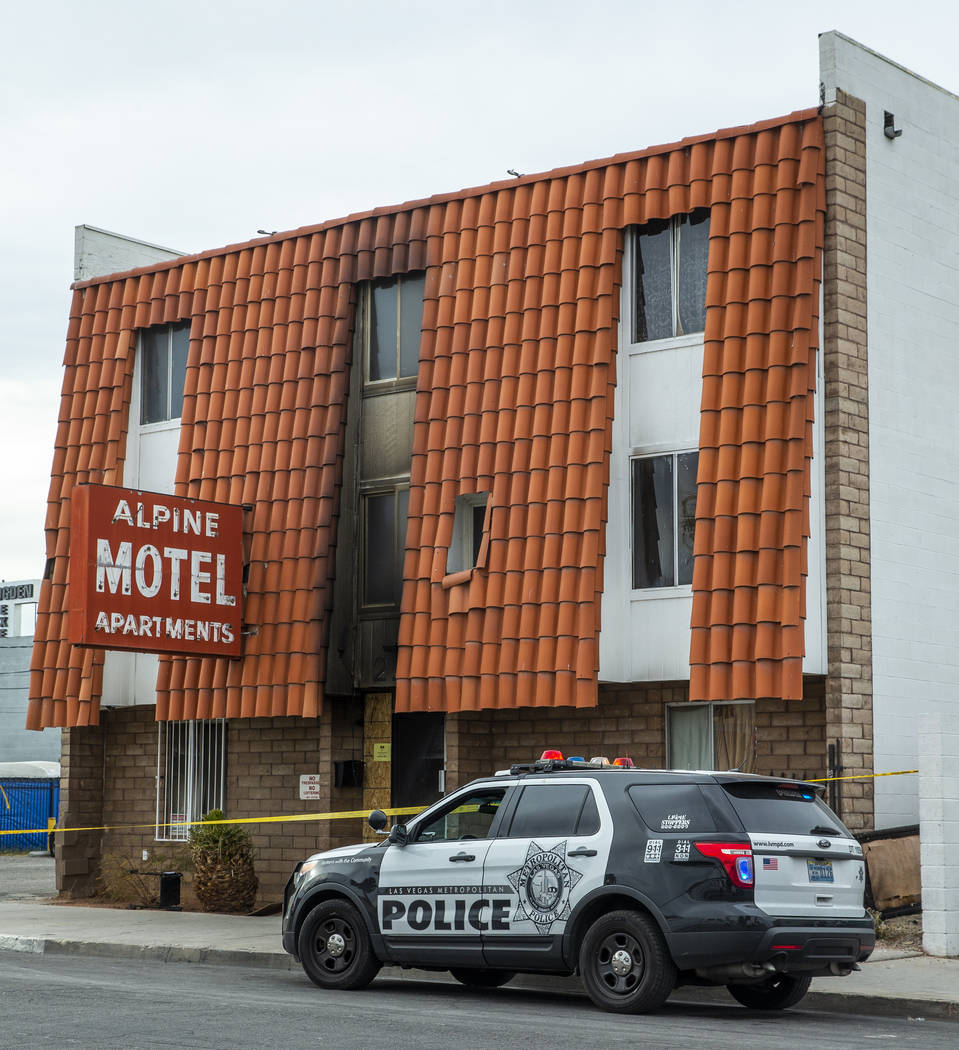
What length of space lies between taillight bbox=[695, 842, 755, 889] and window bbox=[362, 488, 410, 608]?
979cm

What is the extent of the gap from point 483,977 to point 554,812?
2097 mm

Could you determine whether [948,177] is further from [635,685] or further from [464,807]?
[464,807]

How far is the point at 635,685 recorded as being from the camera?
715 inches

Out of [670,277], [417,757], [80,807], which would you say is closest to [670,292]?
[670,277]

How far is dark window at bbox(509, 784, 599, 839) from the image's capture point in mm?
11273

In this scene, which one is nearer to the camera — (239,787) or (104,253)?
(239,787)

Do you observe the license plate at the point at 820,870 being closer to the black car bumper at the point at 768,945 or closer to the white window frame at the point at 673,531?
the black car bumper at the point at 768,945

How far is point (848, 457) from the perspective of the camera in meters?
16.7

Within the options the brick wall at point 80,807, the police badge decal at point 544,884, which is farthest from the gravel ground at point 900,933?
the brick wall at point 80,807

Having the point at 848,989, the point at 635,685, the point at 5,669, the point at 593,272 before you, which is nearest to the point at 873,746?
the point at 635,685

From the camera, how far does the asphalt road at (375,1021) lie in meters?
9.36

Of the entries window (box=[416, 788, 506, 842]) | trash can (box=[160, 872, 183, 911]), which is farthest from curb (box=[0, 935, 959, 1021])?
trash can (box=[160, 872, 183, 911])

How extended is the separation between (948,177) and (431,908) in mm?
11565

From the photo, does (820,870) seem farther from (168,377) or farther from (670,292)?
(168,377)
